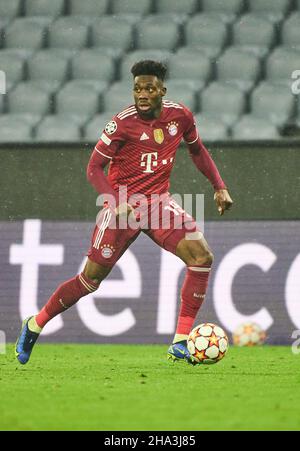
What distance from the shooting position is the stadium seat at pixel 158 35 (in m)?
13.0

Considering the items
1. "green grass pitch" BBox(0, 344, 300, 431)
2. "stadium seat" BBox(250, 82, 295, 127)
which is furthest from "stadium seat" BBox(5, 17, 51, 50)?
"green grass pitch" BBox(0, 344, 300, 431)

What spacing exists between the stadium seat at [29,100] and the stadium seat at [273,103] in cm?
222

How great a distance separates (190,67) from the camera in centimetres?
1252

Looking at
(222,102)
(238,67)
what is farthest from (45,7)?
(222,102)

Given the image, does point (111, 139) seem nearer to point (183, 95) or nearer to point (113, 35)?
point (183, 95)

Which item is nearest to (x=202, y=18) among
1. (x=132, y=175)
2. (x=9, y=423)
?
(x=132, y=175)

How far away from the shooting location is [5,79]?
12625 millimetres

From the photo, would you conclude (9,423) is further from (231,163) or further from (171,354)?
(231,163)

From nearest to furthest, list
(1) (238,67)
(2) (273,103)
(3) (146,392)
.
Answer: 1. (3) (146,392)
2. (2) (273,103)
3. (1) (238,67)

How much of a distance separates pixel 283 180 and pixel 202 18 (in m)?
3.51

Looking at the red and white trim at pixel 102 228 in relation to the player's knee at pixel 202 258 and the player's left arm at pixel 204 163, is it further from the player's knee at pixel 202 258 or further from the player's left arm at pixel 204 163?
the player's left arm at pixel 204 163

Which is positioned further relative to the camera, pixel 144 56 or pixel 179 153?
pixel 144 56

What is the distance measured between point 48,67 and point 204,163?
5.38 metres

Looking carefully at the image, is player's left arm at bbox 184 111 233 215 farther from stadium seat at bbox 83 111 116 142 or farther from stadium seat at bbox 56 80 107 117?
stadium seat at bbox 56 80 107 117
